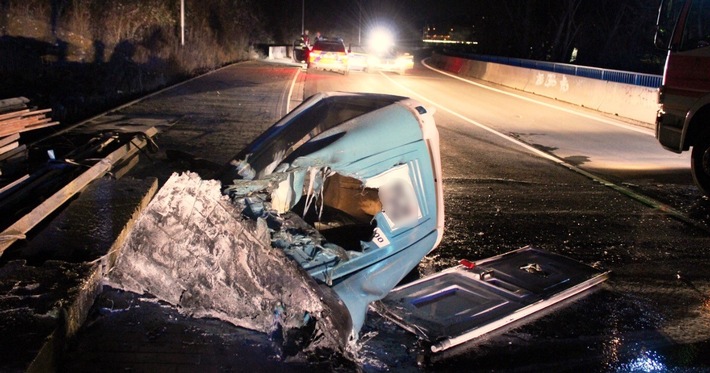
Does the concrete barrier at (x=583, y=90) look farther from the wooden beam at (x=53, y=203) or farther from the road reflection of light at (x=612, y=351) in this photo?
the wooden beam at (x=53, y=203)

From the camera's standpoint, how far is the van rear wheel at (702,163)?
813 cm

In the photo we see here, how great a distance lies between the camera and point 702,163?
8.23 metres

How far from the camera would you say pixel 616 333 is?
4.31 metres

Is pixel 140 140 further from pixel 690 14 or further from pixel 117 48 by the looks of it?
pixel 117 48

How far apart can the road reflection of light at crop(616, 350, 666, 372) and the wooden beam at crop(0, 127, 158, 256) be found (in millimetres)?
4299

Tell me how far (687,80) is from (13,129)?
8792mm

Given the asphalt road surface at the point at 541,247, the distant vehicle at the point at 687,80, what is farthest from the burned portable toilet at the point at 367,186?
the distant vehicle at the point at 687,80

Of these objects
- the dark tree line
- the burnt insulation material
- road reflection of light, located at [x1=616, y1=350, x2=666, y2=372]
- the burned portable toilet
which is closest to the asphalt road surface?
road reflection of light, located at [x1=616, y1=350, x2=666, y2=372]

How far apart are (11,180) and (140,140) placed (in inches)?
115

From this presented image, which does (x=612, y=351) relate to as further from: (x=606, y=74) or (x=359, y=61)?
(x=359, y=61)

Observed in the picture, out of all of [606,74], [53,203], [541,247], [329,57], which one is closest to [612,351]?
[541,247]

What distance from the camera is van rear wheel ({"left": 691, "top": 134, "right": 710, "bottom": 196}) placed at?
8133 mm

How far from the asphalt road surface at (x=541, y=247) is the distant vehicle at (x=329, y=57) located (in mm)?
15376

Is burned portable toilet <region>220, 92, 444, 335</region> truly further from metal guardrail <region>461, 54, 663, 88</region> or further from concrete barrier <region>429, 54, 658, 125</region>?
metal guardrail <region>461, 54, 663, 88</region>
